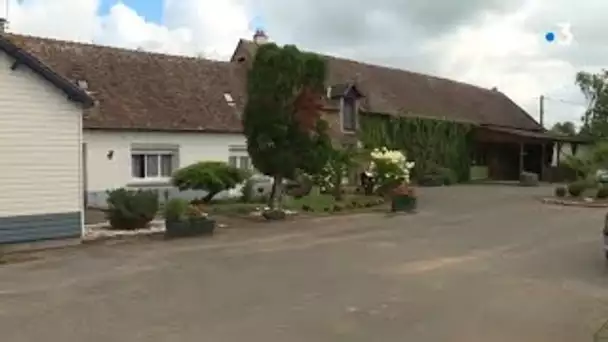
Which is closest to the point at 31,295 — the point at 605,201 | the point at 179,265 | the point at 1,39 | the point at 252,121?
the point at 179,265

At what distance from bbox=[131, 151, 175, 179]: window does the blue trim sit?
9.15m

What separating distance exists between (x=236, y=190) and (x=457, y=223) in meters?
9.98

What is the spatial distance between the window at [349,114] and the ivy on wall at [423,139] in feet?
2.17

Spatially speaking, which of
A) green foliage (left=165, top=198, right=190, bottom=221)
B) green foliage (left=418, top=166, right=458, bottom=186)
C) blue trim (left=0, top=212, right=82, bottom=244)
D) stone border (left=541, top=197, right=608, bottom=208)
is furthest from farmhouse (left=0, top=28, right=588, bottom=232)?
stone border (left=541, top=197, right=608, bottom=208)

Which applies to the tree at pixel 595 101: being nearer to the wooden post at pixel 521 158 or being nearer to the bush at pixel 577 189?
the wooden post at pixel 521 158

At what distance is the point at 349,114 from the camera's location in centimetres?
3553

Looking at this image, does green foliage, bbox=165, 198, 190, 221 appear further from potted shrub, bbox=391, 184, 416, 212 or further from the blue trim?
potted shrub, bbox=391, 184, 416, 212

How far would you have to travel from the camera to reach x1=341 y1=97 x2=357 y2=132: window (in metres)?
35.1

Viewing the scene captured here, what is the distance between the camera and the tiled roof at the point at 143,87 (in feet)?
81.4

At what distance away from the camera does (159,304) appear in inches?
368

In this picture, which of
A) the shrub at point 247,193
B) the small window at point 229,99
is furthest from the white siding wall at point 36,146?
the small window at point 229,99

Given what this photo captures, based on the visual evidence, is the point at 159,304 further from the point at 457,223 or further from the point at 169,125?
the point at 169,125

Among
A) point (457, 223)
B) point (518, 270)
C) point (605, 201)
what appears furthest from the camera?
point (605, 201)

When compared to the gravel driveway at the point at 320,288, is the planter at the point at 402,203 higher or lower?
higher
